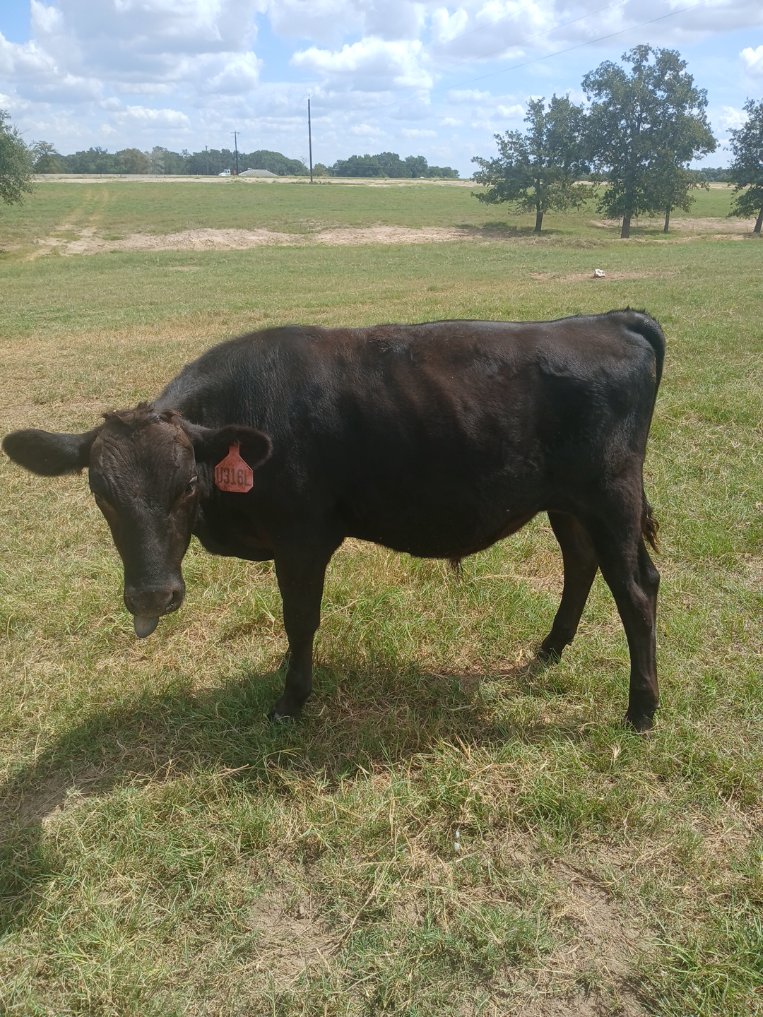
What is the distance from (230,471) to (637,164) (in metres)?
56.9

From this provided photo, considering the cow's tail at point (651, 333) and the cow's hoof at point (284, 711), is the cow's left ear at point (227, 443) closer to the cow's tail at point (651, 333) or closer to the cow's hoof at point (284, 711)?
the cow's hoof at point (284, 711)

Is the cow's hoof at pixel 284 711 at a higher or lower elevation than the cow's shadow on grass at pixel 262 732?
higher

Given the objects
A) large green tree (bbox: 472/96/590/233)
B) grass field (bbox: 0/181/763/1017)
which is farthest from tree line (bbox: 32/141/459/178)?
grass field (bbox: 0/181/763/1017)

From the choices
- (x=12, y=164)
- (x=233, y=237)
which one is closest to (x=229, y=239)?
(x=233, y=237)

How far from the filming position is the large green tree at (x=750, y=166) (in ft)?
165

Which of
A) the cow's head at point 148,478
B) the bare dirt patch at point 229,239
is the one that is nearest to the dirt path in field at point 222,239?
the bare dirt patch at point 229,239

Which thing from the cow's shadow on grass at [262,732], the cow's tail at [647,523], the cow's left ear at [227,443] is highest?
the cow's left ear at [227,443]

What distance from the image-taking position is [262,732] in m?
3.90

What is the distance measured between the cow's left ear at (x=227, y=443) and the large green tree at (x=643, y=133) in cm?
5338

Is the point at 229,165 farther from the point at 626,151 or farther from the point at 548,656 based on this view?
the point at 548,656

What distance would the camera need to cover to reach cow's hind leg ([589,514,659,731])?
379 centimetres

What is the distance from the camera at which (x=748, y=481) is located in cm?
658

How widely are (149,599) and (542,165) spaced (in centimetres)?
5577

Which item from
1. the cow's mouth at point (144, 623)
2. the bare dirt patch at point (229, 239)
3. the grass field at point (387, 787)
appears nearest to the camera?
the grass field at point (387, 787)
